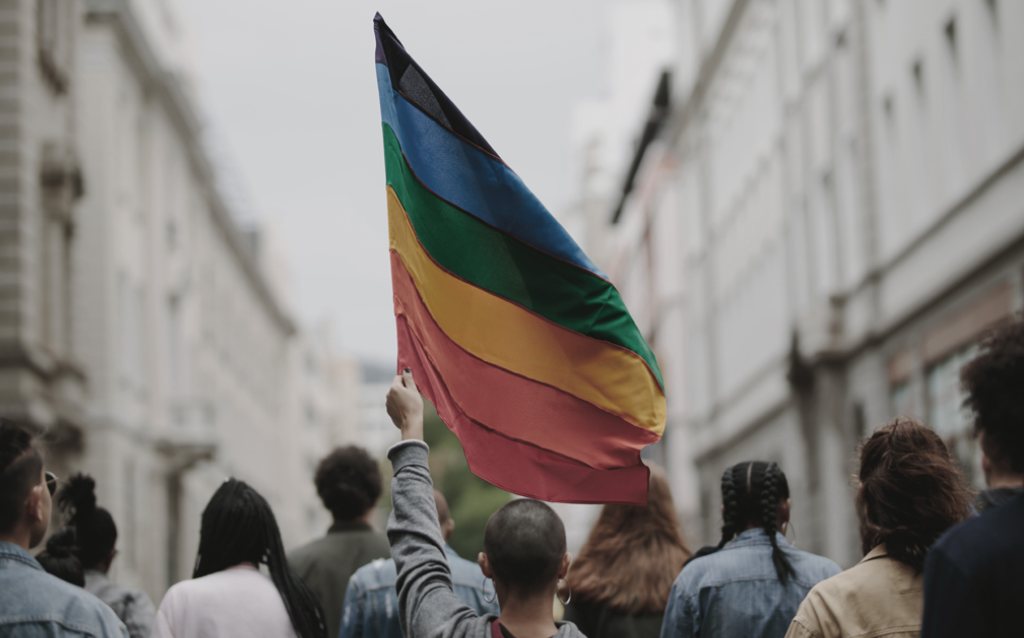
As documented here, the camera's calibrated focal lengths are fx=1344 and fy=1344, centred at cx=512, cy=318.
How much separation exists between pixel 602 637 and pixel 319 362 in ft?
304

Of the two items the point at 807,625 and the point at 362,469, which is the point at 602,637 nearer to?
the point at 362,469

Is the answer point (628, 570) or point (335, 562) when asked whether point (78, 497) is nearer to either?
point (335, 562)

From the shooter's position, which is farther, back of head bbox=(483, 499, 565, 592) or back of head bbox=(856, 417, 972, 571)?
back of head bbox=(856, 417, 972, 571)

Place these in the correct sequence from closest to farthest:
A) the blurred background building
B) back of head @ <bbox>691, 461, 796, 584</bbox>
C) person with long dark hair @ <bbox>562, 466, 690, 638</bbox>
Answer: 1. back of head @ <bbox>691, 461, 796, 584</bbox>
2. person with long dark hair @ <bbox>562, 466, 690, 638</bbox>
3. the blurred background building

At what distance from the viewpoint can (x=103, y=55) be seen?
3266 centimetres

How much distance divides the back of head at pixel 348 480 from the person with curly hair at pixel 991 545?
3879 mm

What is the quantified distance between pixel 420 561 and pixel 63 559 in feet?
7.78

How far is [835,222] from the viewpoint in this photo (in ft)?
83.4

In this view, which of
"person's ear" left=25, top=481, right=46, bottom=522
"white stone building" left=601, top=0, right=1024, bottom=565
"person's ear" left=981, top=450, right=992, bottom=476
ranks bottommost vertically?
"person's ear" left=981, top=450, right=992, bottom=476

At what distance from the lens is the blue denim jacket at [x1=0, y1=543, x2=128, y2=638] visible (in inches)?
148

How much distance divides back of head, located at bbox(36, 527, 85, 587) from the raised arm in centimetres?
200

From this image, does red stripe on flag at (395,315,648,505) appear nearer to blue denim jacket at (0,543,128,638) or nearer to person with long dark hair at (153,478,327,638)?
person with long dark hair at (153,478,327,638)

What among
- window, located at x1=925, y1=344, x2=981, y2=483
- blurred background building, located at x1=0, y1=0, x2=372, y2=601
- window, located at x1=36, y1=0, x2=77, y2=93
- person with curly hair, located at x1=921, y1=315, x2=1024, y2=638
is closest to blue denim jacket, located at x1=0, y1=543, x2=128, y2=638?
person with curly hair, located at x1=921, y1=315, x2=1024, y2=638

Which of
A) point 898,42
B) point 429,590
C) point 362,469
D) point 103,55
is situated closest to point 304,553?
point 362,469
